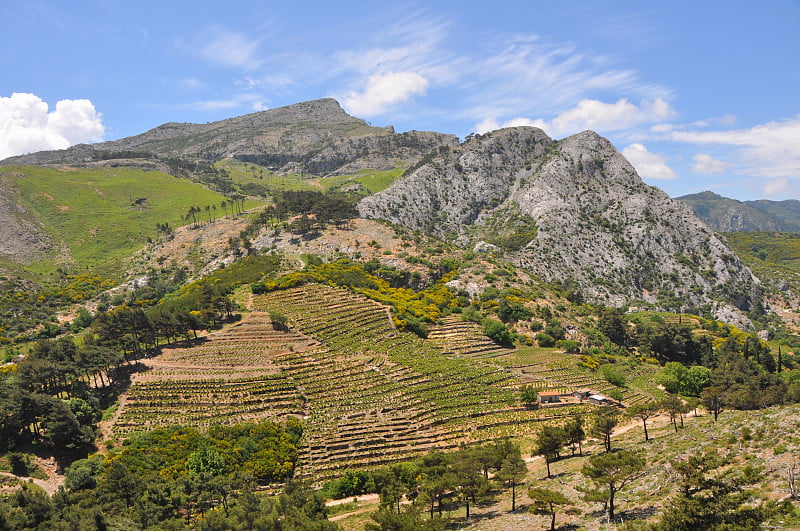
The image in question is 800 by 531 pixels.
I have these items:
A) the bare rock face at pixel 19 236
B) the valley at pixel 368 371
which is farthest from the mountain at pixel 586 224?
the bare rock face at pixel 19 236

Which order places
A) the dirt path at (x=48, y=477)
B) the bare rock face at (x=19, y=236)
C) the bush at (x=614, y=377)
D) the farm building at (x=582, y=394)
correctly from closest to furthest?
the dirt path at (x=48, y=477), the farm building at (x=582, y=394), the bush at (x=614, y=377), the bare rock face at (x=19, y=236)

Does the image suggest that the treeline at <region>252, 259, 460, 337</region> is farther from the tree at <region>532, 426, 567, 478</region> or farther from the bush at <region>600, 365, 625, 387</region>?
the tree at <region>532, 426, 567, 478</region>

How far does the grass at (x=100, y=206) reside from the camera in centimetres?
13225

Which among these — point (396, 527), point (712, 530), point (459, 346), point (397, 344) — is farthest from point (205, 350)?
point (712, 530)

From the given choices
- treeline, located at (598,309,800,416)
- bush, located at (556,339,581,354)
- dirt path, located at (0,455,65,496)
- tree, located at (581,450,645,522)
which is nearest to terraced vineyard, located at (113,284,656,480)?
bush, located at (556,339,581,354)

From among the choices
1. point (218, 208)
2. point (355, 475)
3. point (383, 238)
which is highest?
point (218, 208)

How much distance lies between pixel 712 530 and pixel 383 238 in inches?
4228

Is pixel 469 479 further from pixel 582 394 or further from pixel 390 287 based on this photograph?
pixel 390 287

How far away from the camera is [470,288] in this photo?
102m

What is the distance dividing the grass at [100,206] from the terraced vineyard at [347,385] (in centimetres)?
7985

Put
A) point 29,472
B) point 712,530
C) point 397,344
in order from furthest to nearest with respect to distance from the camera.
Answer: point 397,344 < point 29,472 < point 712,530

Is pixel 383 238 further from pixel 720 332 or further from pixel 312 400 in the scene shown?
pixel 720 332

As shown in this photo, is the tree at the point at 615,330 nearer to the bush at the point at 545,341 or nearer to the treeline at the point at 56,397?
the bush at the point at 545,341

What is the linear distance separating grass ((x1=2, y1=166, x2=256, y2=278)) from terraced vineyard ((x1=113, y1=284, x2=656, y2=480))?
7985 cm
